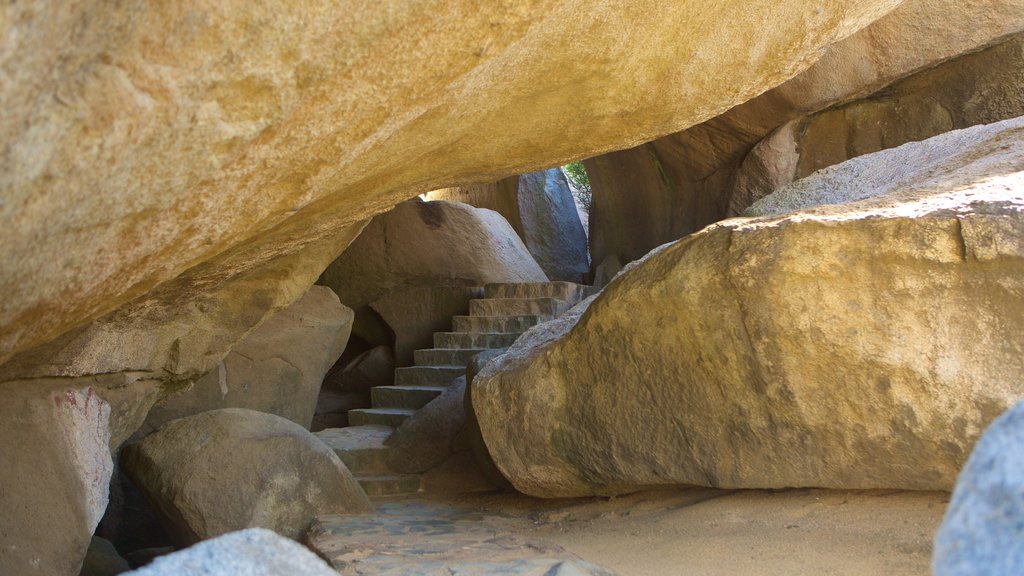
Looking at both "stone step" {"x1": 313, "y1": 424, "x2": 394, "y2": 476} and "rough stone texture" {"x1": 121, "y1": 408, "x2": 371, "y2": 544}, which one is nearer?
"rough stone texture" {"x1": 121, "y1": 408, "x2": 371, "y2": 544}

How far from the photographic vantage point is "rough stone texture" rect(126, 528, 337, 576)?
4.33 feet

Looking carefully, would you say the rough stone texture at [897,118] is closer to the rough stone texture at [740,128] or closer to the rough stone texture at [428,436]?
the rough stone texture at [740,128]

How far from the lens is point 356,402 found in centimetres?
753

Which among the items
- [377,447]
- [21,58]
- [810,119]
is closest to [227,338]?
[377,447]

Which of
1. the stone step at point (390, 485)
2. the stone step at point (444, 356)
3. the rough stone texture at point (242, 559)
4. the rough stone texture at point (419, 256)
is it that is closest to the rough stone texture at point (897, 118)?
the stone step at point (444, 356)

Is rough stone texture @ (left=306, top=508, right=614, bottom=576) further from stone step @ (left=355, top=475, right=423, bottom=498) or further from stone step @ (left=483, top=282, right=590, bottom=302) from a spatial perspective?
stone step @ (left=483, top=282, right=590, bottom=302)

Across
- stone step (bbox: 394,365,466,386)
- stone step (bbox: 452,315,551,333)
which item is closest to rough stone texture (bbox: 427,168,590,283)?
stone step (bbox: 452,315,551,333)

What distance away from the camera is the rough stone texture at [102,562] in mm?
4219

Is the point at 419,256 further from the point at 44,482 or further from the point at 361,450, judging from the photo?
the point at 44,482

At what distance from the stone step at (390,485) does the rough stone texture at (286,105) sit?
232 cm

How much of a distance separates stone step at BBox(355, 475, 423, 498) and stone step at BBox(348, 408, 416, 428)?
0.85m

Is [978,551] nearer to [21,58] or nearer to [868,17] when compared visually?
[21,58]

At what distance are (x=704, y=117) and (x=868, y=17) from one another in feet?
2.35

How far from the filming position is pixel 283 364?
19.4 feet
